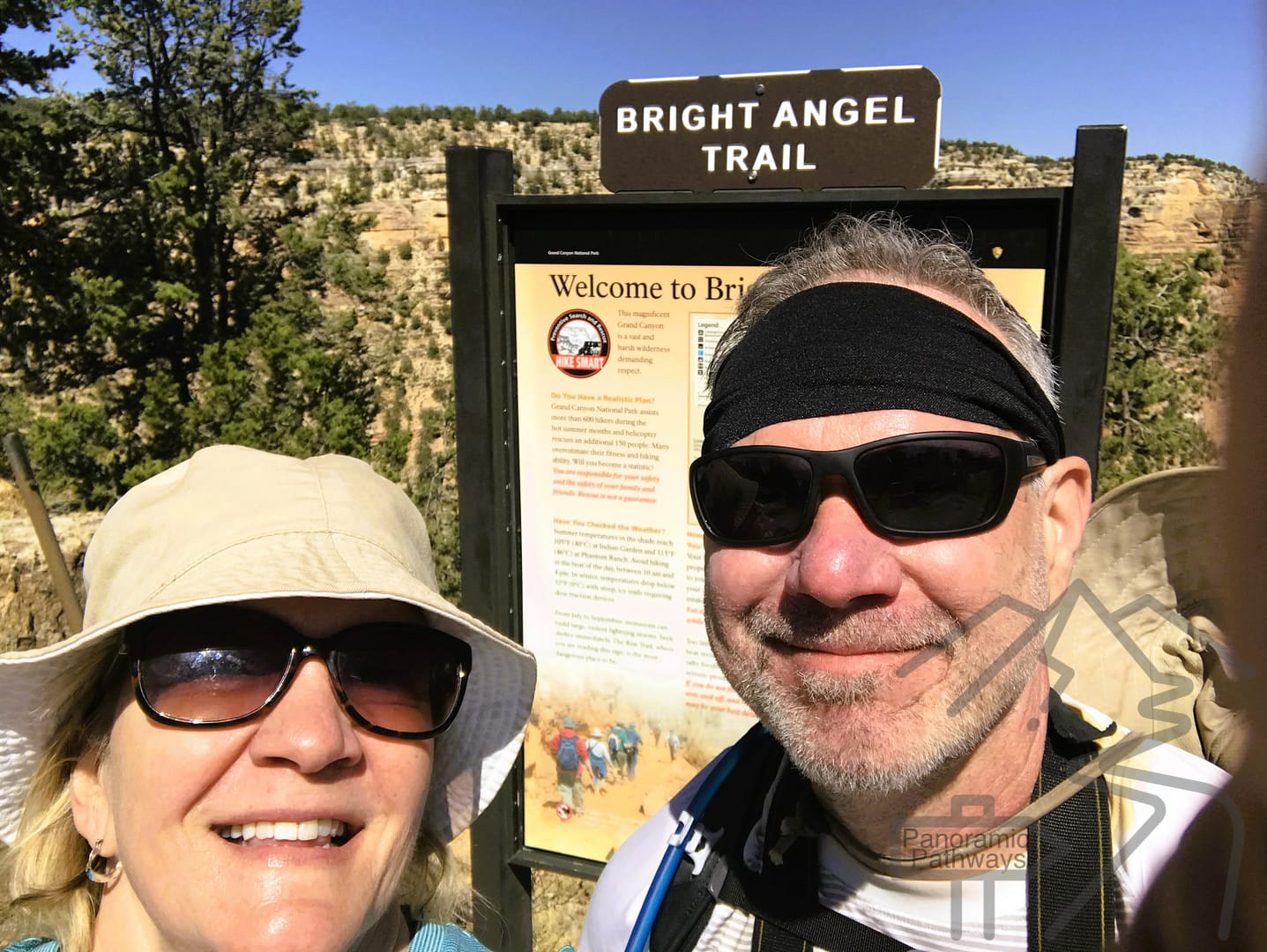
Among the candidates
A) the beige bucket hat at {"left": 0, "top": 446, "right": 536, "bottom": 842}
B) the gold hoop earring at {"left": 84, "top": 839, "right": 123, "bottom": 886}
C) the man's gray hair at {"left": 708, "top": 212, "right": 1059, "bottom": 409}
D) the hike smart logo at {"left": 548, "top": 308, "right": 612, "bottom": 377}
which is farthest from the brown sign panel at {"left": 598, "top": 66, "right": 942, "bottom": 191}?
the gold hoop earring at {"left": 84, "top": 839, "right": 123, "bottom": 886}

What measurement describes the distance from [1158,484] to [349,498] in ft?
4.32

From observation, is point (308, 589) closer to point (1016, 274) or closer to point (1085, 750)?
point (1085, 750)

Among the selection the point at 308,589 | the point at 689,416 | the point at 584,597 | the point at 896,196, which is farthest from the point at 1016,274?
the point at 308,589

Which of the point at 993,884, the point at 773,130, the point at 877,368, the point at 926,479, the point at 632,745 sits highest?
the point at 773,130

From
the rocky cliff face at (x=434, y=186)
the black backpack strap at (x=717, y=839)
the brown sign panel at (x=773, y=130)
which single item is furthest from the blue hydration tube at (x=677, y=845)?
the rocky cliff face at (x=434, y=186)

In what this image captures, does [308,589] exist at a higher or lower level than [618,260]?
lower

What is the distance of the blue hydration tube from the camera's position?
4.67ft

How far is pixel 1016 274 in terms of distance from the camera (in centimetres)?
201

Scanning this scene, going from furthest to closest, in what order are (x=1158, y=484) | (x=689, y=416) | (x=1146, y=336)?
(x=1146, y=336), (x=689, y=416), (x=1158, y=484)

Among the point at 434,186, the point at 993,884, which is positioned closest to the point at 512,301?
the point at 993,884

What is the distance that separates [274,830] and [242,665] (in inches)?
9.4

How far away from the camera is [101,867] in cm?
136

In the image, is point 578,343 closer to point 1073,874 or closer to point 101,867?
point 101,867

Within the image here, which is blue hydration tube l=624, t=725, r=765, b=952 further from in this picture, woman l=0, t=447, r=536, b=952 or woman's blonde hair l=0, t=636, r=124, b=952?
woman's blonde hair l=0, t=636, r=124, b=952
